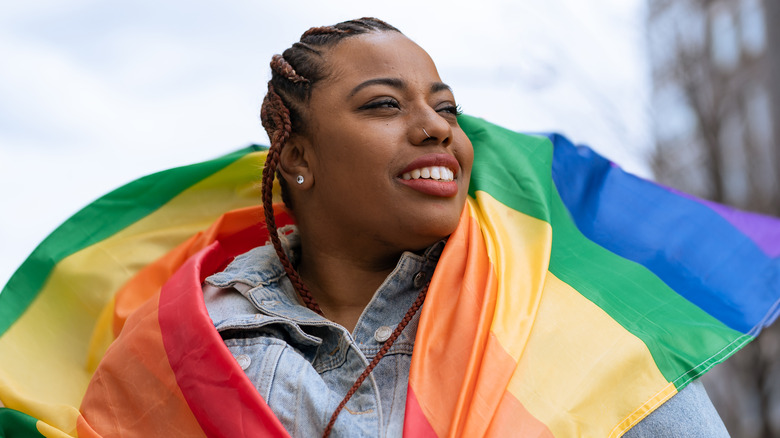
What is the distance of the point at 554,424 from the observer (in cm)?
203

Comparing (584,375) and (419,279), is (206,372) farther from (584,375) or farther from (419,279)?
(584,375)

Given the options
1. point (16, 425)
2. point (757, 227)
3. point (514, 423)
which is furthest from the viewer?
point (757, 227)

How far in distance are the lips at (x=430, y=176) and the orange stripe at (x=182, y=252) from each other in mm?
975

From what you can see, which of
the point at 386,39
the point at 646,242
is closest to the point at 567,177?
the point at 646,242

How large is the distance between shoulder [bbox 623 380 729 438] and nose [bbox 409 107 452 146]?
974mm

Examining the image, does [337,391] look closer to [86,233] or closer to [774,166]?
[86,233]

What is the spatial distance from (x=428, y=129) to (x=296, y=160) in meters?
0.49

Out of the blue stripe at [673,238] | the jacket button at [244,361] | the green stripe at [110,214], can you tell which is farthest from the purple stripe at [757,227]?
the green stripe at [110,214]

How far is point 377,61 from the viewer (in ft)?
8.51

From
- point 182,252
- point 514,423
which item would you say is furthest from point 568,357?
point 182,252

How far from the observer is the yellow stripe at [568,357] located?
2.08 m

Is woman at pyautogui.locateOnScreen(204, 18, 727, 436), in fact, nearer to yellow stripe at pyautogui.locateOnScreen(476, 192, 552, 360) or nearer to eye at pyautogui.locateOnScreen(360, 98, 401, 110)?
eye at pyautogui.locateOnScreen(360, 98, 401, 110)

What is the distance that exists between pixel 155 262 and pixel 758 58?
33.7 ft

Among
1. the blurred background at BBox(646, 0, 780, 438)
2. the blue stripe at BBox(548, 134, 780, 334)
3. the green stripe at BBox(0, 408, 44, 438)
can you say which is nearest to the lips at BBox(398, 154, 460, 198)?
the blue stripe at BBox(548, 134, 780, 334)
